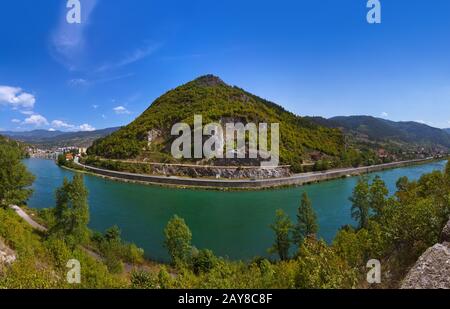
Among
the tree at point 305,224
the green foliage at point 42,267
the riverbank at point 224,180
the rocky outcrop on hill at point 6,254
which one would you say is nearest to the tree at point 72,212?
the green foliage at point 42,267

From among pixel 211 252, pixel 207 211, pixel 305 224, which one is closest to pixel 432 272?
pixel 211 252

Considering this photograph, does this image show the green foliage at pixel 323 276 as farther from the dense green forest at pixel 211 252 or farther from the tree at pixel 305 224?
the tree at pixel 305 224

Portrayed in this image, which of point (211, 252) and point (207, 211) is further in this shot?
point (207, 211)

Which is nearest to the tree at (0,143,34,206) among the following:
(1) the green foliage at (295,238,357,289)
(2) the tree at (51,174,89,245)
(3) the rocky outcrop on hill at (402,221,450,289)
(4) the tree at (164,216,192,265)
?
(2) the tree at (51,174,89,245)

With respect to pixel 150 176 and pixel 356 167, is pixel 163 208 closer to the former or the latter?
pixel 150 176

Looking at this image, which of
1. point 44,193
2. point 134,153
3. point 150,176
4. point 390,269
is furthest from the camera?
point 134,153

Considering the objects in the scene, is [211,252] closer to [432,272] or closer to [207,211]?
[432,272]
